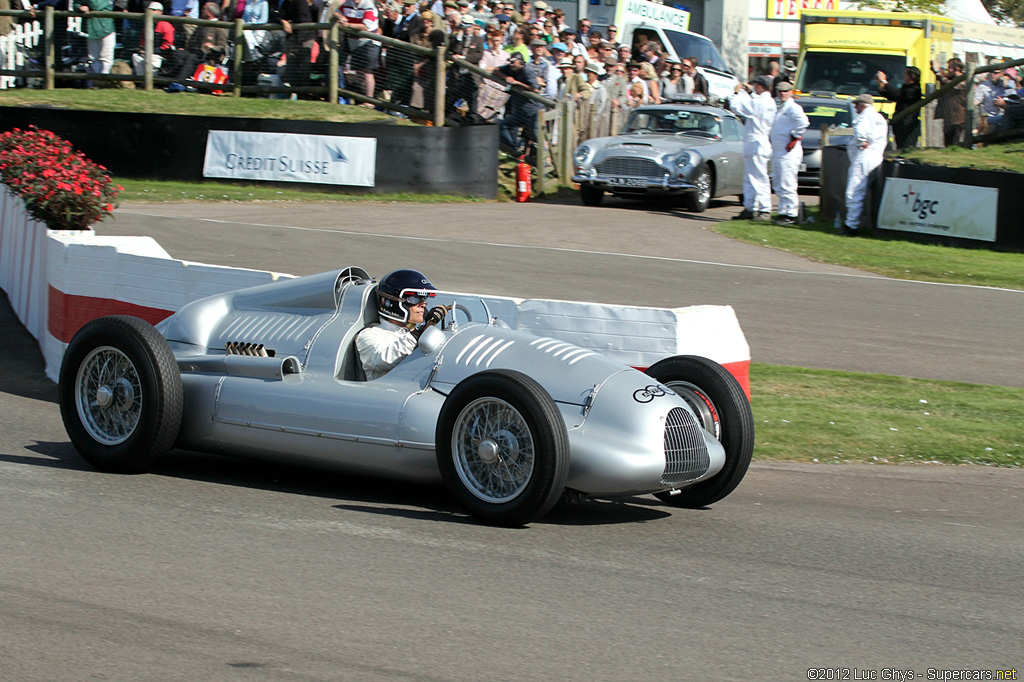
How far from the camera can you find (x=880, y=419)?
862 cm

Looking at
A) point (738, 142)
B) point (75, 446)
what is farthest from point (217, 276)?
point (738, 142)

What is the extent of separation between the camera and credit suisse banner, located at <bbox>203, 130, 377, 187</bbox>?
19.1 meters

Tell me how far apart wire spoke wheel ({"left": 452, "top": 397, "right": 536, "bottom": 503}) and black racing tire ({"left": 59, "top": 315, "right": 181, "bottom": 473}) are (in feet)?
5.48

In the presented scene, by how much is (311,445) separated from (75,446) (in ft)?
4.65

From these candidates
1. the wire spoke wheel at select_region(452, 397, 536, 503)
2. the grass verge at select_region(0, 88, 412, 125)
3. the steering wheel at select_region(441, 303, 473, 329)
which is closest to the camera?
the wire spoke wheel at select_region(452, 397, 536, 503)

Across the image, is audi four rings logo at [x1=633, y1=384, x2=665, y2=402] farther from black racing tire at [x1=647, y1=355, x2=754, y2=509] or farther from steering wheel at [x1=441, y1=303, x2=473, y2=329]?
steering wheel at [x1=441, y1=303, x2=473, y2=329]

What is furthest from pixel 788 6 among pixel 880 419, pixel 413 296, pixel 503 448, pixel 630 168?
pixel 503 448

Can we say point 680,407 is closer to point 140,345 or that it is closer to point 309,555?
point 309,555

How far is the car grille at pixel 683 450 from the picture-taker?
5742 mm

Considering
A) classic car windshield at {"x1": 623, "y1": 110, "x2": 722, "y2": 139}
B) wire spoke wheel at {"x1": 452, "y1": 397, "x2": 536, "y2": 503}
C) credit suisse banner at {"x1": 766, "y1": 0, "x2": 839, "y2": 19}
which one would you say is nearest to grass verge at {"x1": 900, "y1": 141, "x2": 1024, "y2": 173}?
classic car windshield at {"x1": 623, "y1": 110, "x2": 722, "y2": 139}

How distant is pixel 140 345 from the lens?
640 cm

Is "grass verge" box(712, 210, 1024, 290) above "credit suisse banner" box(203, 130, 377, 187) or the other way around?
the other way around

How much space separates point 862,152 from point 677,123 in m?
3.95

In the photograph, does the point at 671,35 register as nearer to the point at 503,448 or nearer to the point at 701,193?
the point at 701,193
